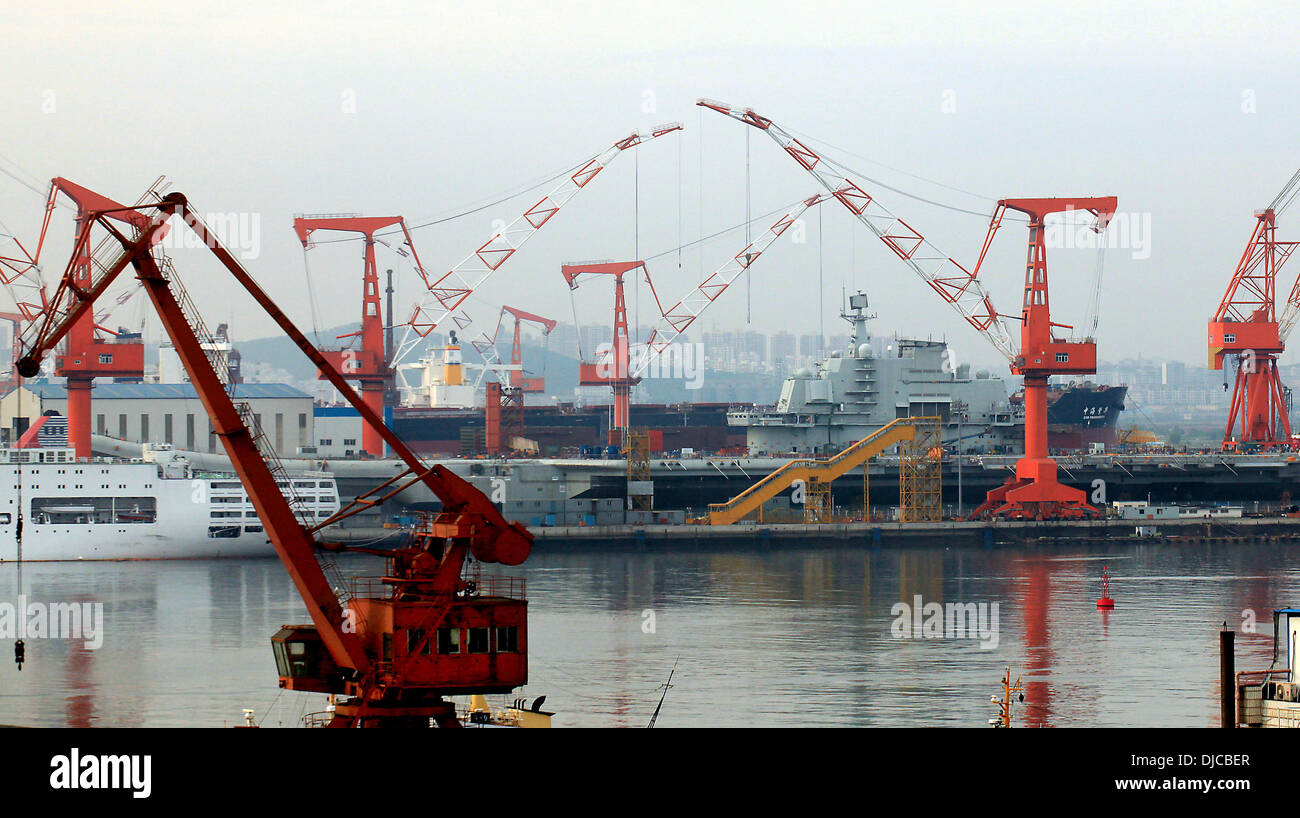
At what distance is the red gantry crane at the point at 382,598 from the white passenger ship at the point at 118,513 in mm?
39271

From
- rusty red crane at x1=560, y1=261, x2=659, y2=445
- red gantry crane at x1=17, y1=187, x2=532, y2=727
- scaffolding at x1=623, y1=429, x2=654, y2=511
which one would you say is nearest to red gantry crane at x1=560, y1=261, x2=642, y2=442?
rusty red crane at x1=560, y1=261, x2=659, y2=445

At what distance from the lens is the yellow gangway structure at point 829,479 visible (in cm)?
7219

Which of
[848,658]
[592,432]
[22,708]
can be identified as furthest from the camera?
[592,432]

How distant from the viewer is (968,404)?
8525 cm

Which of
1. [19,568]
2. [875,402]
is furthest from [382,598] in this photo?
[875,402]

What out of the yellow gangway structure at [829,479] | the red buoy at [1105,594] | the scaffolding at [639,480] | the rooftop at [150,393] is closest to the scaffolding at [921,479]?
the yellow gangway structure at [829,479]

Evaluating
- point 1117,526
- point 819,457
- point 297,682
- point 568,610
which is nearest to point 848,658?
point 568,610

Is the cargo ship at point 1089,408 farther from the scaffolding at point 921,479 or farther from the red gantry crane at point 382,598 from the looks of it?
the red gantry crane at point 382,598

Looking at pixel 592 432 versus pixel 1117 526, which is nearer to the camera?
pixel 1117 526

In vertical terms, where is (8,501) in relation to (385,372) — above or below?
below

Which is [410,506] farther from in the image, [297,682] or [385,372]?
[297,682]

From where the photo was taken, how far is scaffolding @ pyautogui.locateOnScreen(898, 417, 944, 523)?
72.7m
